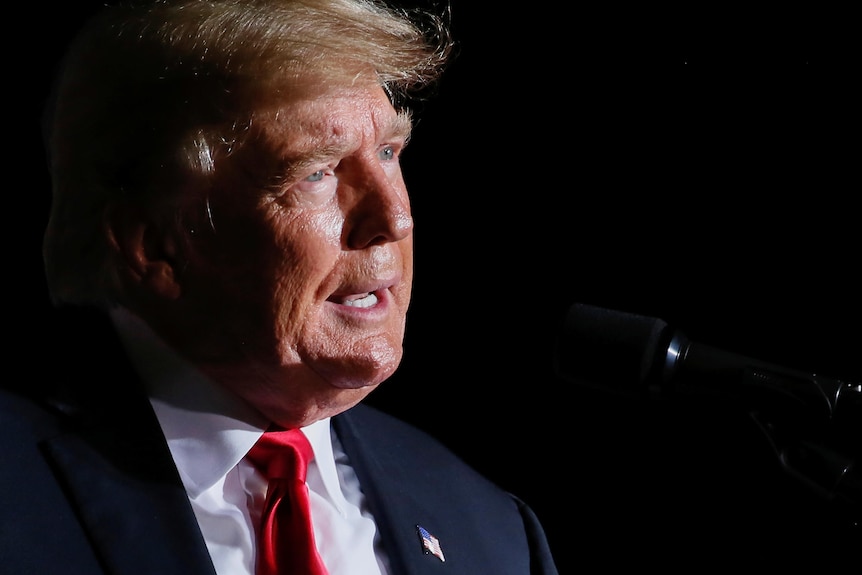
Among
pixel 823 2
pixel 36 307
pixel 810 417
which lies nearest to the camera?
Result: pixel 810 417

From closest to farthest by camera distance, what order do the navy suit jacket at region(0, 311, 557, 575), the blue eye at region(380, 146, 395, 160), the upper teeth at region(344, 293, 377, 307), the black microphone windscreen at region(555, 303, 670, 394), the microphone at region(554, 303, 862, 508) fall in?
the microphone at region(554, 303, 862, 508)
the black microphone windscreen at region(555, 303, 670, 394)
the navy suit jacket at region(0, 311, 557, 575)
the upper teeth at region(344, 293, 377, 307)
the blue eye at region(380, 146, 395, 160)

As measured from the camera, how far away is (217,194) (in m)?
1.65

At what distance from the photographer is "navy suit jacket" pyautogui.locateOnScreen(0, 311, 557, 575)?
152cm

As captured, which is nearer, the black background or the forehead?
the forehead

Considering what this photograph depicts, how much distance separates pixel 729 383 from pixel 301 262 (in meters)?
0.69

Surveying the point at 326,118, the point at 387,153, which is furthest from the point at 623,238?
the point at 326,118

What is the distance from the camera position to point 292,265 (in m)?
1.66

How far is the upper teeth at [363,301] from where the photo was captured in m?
1.74

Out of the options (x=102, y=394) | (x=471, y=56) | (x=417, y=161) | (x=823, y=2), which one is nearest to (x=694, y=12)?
(x=823, y=2)

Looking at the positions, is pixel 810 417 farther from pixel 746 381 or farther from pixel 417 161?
pixel 417 161

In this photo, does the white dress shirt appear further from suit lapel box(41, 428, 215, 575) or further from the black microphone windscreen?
the black microphone windscreen

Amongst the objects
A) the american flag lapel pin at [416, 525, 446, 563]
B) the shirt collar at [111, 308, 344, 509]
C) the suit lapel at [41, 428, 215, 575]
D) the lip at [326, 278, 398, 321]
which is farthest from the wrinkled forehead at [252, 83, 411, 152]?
the american flag lapel pin at [416, 525, 446, 563]

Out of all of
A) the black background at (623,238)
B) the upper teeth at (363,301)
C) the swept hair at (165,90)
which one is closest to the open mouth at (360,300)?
the upper teeth at (363,301)

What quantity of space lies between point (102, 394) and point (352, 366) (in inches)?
16.1
